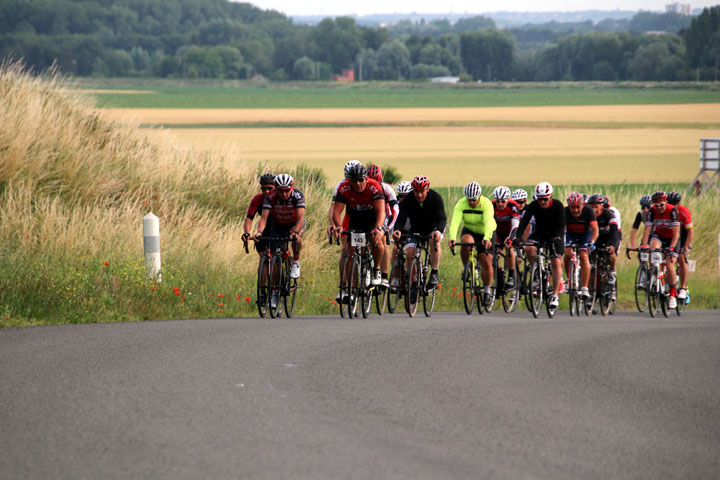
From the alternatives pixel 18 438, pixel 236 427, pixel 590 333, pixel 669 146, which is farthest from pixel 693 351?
pixel 669 146

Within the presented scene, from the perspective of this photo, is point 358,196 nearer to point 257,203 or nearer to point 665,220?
point 257,203

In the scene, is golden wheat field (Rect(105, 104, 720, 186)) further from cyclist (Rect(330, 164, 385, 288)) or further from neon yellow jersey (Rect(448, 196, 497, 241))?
cyclist (Rect(330, 164, 385, 288))

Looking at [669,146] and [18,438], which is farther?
[669,146]

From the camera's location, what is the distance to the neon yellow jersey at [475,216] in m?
14.5

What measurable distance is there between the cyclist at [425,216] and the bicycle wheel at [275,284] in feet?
5.06

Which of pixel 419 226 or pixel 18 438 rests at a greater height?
pixel 419 226

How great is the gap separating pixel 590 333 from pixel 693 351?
1776mm

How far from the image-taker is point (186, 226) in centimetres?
2111

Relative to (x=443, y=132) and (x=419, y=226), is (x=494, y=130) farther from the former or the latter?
(x=419, y=226)

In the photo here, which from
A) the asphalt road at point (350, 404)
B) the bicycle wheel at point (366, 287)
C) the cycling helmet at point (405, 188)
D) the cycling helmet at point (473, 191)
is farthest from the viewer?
the cycling helmet at point (405, 188)

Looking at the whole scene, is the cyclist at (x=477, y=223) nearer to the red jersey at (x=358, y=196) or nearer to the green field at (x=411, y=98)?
the red jersey at (x=358, y=196)

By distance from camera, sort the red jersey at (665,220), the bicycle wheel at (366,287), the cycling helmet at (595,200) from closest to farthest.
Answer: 1. the bicycle wheel at (366,287)
2. the cycling helmet at (595,200)
3. the red jersey at (665,220)

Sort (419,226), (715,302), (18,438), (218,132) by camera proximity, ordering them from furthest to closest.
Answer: (218,132) < (715,302) < (419,226) < (18,438)

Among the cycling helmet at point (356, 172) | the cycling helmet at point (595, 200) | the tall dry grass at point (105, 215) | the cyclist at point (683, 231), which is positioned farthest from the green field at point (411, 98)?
the cycling helmet at point (356, 172)
